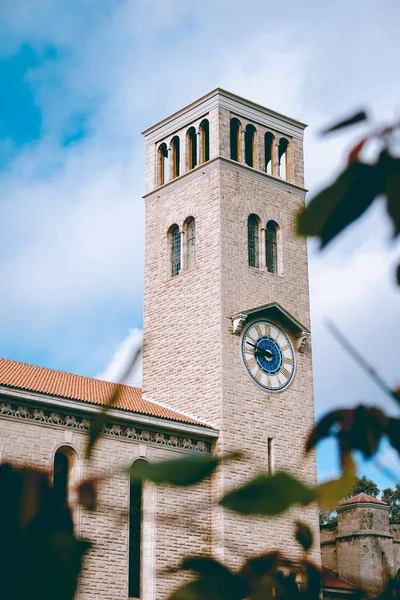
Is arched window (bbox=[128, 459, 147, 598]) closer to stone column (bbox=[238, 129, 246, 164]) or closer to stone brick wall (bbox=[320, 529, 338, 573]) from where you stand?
stone column (bbox=[238, 129, 246, 164])

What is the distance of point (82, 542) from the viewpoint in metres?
1.00

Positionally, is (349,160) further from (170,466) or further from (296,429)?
(296,429)

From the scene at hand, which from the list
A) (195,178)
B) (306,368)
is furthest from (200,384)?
(195,178)

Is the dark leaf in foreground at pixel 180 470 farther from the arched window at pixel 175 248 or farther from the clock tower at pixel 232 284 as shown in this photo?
the arched window at pixel 175 248

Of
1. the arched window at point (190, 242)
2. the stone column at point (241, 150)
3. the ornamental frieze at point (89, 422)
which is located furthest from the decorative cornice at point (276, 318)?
the stone column at point (241, 150)

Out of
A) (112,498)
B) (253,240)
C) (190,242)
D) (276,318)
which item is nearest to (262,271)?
(253,240)

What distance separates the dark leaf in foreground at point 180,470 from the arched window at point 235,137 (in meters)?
25.0

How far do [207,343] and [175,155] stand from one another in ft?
18.3

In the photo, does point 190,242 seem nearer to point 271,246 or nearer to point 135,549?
point 271,246

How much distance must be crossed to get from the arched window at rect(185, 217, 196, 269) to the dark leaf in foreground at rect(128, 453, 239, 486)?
2405 centimetres

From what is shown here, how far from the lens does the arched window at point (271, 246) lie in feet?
83.8

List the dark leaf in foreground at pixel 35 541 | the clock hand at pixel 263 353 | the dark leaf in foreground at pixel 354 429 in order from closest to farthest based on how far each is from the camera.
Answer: the dark leaf in foreground at pixel 35 541
the dark leaf in foreground at pixel 354 429
the clock hand at pixel 263 353

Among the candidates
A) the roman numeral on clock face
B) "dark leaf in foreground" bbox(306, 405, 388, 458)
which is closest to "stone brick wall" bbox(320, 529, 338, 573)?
the roman numeral on clock face

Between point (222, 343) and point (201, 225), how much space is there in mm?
3142
